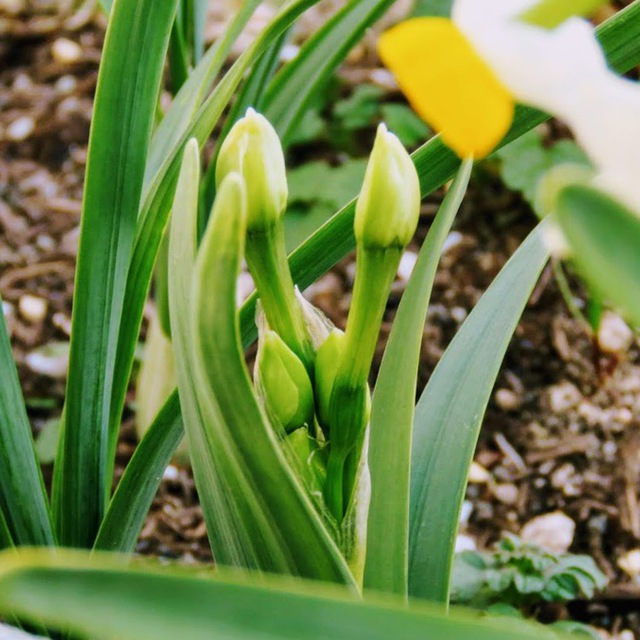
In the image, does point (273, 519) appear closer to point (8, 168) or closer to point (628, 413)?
point (628, 413)

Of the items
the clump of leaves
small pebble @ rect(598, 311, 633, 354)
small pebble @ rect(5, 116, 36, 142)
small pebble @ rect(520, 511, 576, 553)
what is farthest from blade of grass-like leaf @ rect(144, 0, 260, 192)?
small pebble @ rect(5, 116, 36, 142)

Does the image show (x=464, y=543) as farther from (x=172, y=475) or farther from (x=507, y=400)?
(x=172, y=475)

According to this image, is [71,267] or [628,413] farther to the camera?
[71,267]

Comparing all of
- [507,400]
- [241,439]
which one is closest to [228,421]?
[241,439]

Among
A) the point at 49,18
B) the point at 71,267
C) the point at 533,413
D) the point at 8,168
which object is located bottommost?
the point at 533,413

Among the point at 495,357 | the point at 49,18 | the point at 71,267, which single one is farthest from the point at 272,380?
the point at 49,18

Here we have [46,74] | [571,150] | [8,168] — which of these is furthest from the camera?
[46,74]
